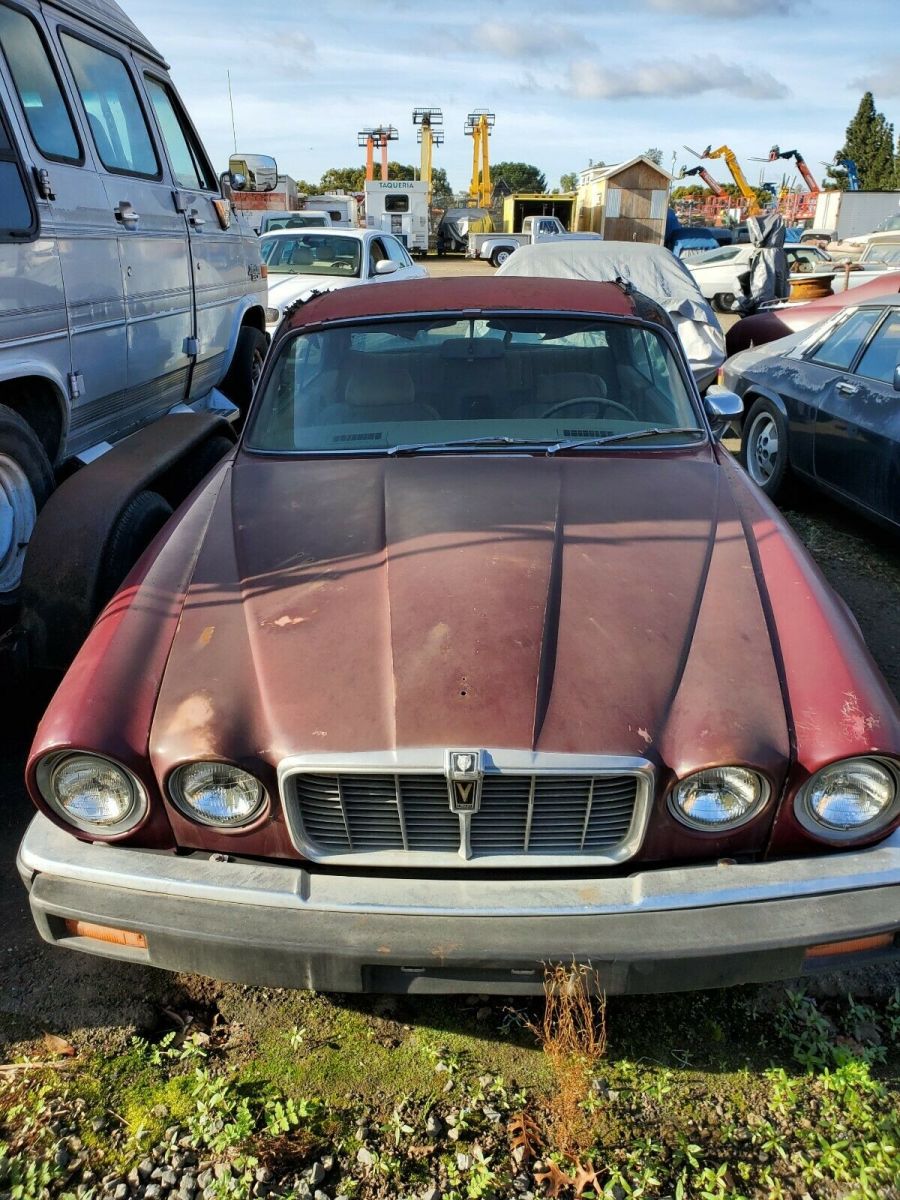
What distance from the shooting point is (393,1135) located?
2.13 meters

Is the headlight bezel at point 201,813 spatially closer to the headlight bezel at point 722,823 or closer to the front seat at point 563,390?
the headlight bezel at point 722,823

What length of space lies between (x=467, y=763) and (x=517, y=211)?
3922 cm

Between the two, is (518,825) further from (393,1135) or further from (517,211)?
(517,211)

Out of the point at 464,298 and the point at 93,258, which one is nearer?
the point at 464,298

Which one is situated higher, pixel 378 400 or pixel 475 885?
pixel 378 400

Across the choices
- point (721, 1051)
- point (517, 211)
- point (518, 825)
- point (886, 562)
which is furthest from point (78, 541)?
point (517, 211)

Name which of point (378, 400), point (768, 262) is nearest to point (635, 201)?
point (768, 262)

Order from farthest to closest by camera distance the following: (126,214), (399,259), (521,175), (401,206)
Answer: (521,175) → (401,206) → (399,259) → (126,214)

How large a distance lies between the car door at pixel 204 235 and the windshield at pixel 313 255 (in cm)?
443

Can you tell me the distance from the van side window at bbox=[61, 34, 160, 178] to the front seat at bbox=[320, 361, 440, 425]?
2.19m

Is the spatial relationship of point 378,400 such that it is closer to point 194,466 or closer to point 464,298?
point 464,298

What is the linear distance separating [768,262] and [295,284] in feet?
23.2

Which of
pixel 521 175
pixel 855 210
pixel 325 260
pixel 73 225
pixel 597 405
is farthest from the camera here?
→ pixel 521 175

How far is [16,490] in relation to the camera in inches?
147
